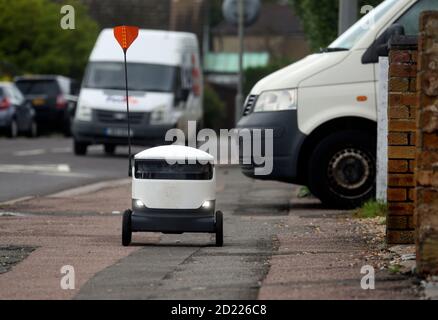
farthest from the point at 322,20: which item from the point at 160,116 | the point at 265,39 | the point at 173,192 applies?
the point at 265,39

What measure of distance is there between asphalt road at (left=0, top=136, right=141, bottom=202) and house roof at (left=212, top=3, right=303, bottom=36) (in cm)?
5948

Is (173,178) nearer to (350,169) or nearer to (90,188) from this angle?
(350,169)

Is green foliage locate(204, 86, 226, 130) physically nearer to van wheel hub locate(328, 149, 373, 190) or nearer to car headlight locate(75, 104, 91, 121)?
car headlight locate(75, 104, 91, 121)

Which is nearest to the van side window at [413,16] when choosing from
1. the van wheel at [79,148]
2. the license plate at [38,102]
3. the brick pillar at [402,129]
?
the brick pillar at [402,129]

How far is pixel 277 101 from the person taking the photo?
49.5 ft

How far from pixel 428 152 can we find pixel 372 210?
5.06 meters

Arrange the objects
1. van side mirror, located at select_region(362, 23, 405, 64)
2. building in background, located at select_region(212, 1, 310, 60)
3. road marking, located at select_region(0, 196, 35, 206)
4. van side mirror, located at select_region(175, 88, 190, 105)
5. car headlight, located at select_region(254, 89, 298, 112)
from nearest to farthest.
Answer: van side mirror, located at select_region(362, 23, 405, 64) → car headlight, located at select_region(254, 89, 298, 112) → road marking, located at select_region(0, 196, 35, 206) → van side mirror, located at select_region(175, 88, 190, 105) → building in background, located at select_region(212, 1, 310, 60)

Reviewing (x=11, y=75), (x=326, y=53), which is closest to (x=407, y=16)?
(x=326, y=53)

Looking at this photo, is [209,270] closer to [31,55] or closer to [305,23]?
[305,23]

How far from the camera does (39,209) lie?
14.7m

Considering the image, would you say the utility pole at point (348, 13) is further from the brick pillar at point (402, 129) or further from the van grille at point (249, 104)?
the brick pillar at point (402, 129)

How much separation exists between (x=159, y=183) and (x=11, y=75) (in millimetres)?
42439

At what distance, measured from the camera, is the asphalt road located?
18734 millimetres

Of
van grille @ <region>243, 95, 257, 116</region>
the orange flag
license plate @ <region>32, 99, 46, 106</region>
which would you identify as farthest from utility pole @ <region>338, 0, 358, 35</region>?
license plate @ <region>32, 99, 46, 106</region>
